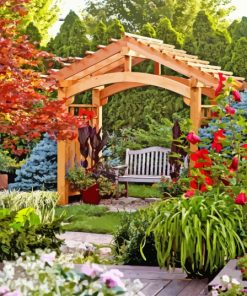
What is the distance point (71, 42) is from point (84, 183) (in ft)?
17.2

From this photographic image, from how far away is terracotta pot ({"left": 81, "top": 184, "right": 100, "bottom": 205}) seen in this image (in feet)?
39.3

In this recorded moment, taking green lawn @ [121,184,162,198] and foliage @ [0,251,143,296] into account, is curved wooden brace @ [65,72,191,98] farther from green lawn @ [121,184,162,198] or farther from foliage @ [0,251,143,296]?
foliage @ [0,251,143,296]

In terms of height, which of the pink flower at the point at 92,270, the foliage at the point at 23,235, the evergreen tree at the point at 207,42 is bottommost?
the foliage at the point at 23,235

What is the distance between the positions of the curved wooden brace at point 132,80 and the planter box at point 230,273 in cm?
632

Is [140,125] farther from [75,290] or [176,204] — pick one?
[75,290]

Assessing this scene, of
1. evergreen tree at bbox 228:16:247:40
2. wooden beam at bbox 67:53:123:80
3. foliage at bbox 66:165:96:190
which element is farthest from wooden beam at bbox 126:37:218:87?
evergreen tree at bbox 228:16:247:40

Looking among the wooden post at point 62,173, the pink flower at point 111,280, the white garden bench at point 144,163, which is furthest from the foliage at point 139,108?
the pink flower at point 111,280

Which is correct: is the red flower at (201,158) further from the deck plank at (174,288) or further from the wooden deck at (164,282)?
the deck plank at (174,288)

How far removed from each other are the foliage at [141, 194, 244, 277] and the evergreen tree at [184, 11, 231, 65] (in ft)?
33.0

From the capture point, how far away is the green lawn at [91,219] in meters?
9.26

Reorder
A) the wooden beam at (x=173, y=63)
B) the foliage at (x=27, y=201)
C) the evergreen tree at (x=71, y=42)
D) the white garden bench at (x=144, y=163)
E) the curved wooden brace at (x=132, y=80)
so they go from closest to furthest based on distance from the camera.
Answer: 1. the foliage at (x=27, y=201)
2. the wooden beam at (x=173, y=63)
3. the curved wooden brace at (x=132, y=80)
4. the white garden bench at (x=144, y=163)
5. the evergreen tree at (x=71, y=42)

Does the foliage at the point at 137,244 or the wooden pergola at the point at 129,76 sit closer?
the foliage at the point at 137,244

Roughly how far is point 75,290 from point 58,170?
9911mm

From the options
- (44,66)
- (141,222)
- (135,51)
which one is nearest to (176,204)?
(141,222)
